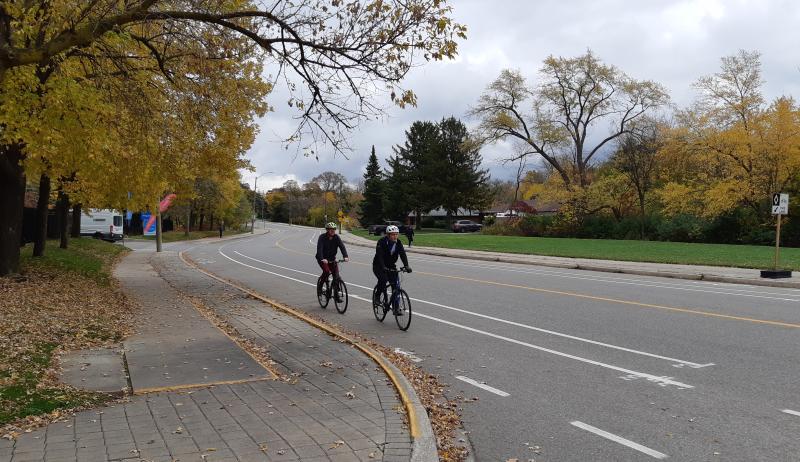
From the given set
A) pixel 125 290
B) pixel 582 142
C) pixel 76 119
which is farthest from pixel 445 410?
pixel 582 142

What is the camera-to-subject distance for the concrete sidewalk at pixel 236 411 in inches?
171

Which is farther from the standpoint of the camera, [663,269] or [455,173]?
[455,173]

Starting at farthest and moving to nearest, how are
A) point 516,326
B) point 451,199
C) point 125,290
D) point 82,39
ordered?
point 451,199, point 125,290, point 516,326, point 82,39

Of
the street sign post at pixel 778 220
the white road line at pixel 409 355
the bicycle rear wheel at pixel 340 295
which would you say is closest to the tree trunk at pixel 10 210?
the bicycle rear wheel at pixel 340 295

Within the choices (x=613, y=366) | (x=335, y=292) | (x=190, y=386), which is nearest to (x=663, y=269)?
(x=335, y=292)

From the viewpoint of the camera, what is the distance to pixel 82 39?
787 cm

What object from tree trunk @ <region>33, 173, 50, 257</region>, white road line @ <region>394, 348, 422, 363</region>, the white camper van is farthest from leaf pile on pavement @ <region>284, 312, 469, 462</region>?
the white camper van

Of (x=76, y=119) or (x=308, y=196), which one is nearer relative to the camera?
(x=76, y=119)

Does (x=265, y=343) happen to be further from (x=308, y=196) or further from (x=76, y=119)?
(x=308, y=196)

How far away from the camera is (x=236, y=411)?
525cm

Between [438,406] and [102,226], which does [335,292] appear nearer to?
[438,406]

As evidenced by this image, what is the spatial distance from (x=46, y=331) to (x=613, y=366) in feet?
25.4

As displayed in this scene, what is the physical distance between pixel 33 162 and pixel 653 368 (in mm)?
12127

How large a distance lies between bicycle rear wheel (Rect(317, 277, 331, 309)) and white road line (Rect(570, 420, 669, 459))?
7993 millimetres
